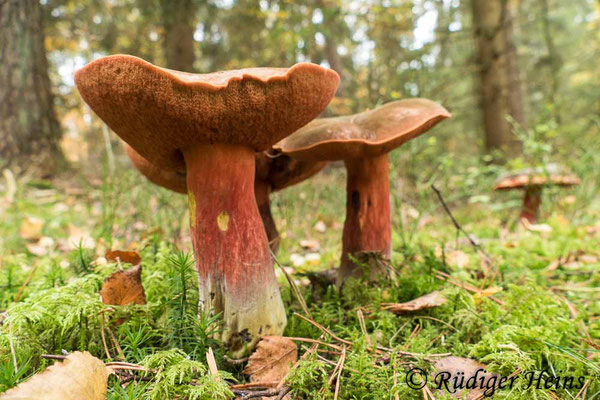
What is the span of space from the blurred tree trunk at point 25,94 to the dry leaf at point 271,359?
475 centimetres

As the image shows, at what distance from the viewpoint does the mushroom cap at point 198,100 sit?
42.2 inches

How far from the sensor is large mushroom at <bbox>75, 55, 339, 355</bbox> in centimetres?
110

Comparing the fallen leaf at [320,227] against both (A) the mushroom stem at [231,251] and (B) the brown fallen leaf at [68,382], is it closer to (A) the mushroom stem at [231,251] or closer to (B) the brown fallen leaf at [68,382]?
(A) the mushroom stem at [231,251]

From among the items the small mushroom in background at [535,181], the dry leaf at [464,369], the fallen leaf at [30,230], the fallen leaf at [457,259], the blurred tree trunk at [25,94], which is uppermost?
the blurred tree trunk at [25,94]

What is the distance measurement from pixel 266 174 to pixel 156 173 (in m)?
0.58

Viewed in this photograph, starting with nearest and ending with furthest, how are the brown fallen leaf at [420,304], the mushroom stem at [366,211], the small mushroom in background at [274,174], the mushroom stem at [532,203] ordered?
the brown fallen leaf at [420,304], the mushroom stem at [366,211], the small mushroom in background at [274,174], the mushroom stem at [532,203]

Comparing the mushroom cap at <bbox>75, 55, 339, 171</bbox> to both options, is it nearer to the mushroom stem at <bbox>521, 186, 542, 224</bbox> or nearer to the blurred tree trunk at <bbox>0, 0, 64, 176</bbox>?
the mushroom stem at <bbox>521, 186, 542, 224</bbox>

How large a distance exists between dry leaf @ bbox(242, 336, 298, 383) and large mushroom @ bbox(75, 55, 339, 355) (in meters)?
0.07

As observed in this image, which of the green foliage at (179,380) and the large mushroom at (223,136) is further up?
the large mushroom at (223,136)

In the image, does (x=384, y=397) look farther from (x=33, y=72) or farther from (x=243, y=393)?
(x=33, y=72)

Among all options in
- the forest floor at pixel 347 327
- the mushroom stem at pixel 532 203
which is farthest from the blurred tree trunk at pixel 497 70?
the forest floor at pixel 347 327

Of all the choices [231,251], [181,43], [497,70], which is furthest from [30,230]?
[497,70]

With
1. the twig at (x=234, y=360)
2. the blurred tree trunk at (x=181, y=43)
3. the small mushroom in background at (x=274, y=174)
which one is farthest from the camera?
the blurred tree trunk at (x=181, y=43)

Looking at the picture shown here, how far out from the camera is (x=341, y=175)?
489 centimetres
